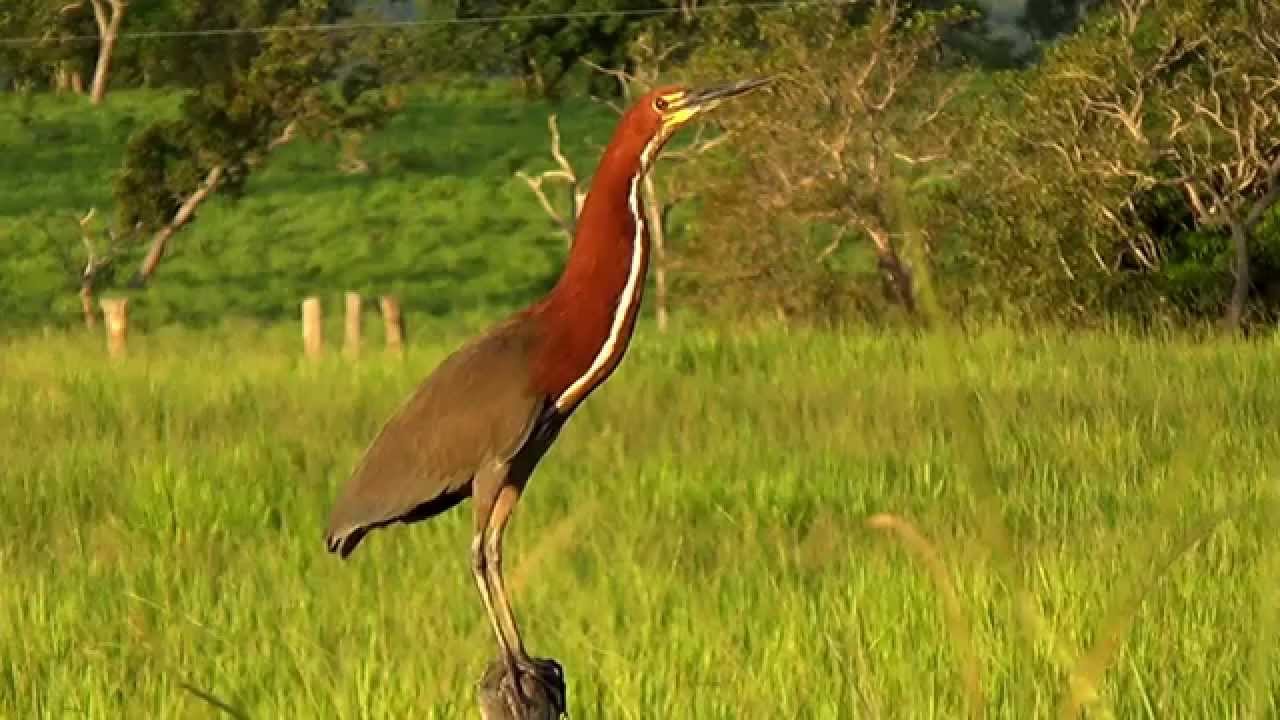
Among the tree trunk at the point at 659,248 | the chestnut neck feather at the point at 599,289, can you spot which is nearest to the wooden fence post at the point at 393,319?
the tree trunk at the point at 659,248

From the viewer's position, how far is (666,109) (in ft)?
8.87

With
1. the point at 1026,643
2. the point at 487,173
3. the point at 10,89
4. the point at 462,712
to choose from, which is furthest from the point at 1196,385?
the point at 10,89

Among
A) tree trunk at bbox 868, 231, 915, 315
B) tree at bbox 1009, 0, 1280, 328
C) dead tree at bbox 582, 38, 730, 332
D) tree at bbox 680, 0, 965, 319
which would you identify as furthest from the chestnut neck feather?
dead tree at bbox 582, 38, 730, 332

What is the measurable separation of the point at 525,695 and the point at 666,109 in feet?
2.42

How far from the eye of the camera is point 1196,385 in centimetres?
1158

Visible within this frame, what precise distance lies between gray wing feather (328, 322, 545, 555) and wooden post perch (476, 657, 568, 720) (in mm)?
279

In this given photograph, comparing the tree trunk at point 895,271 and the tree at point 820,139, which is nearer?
the tree at point 820,139

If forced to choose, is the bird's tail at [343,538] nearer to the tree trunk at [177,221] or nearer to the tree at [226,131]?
the tree at [226,131]

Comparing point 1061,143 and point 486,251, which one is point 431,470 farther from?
point 486,251

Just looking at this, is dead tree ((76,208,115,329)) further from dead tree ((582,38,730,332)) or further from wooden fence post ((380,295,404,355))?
wooden fence post ((380,295,404,355))

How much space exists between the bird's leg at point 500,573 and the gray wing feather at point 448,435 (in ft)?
0.21

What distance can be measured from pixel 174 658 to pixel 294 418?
5888 millimetres

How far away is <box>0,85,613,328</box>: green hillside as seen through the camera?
106 ft

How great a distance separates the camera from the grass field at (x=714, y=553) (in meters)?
4.30
